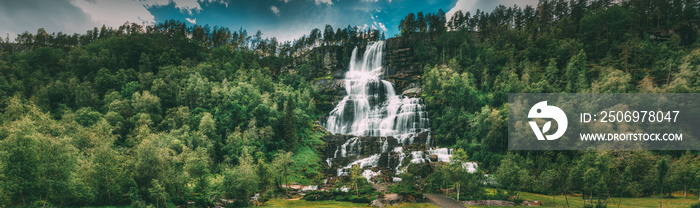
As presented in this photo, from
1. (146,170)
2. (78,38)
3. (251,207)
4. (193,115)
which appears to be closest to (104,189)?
(146,170)

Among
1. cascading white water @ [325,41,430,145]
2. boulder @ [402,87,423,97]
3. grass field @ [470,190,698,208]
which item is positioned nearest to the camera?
grass field @ [470,190,698,208]

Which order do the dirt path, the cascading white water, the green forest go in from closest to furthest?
the green forest, the dirt path, the cascading white water

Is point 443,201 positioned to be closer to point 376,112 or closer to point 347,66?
point 376,112

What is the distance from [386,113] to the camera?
7650 cm

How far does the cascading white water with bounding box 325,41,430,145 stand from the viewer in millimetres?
70375

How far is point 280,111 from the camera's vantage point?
6706 cm

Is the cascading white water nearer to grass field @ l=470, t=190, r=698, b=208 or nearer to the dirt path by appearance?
the dirt path

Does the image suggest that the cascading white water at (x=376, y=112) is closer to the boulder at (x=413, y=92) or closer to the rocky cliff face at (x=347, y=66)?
the boulder at (x=413, y=92)

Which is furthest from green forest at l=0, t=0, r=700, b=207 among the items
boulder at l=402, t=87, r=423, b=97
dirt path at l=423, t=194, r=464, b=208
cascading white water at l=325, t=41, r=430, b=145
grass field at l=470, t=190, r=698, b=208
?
cascading white water at l=325, t=41, r=430, b=145

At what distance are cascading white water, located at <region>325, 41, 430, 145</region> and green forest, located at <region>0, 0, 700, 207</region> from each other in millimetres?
4364

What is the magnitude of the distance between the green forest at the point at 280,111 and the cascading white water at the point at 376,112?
436cm

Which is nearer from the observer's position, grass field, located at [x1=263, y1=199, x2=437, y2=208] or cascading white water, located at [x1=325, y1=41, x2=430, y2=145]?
grass field, located at [x1=263, y1=199, x2=437, y2=208]

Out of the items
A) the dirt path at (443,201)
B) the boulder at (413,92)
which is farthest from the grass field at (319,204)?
the boulder at (413,92)

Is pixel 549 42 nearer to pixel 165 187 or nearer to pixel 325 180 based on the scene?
pixel 325 180
